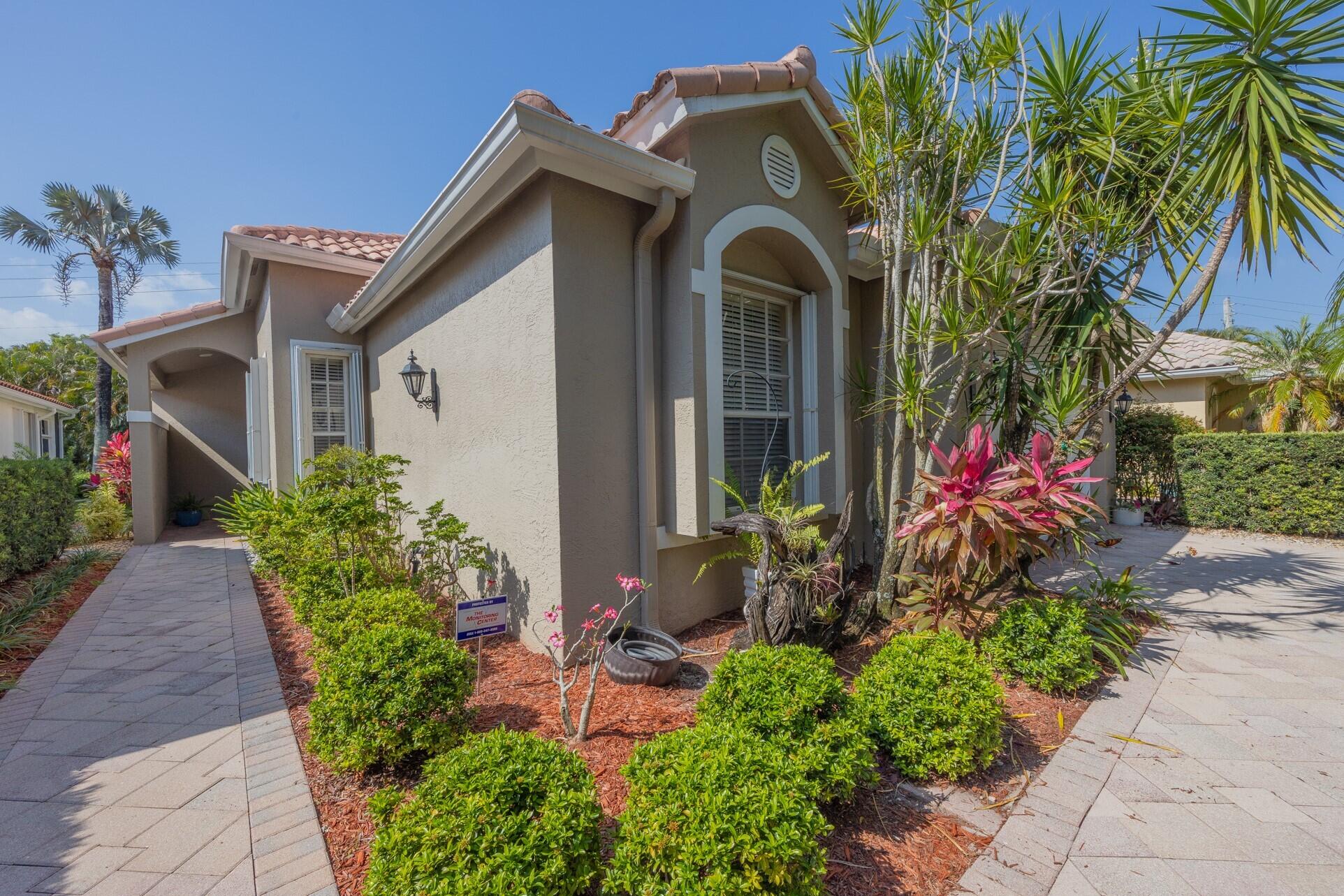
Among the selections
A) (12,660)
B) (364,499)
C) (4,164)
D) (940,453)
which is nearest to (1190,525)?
(940,453)

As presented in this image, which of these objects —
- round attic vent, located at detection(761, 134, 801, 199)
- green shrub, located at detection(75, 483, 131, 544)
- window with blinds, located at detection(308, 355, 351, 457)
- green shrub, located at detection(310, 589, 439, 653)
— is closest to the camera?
green shrub, located at detection(310, 589, 439, 653)

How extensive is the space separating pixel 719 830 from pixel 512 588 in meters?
3.59

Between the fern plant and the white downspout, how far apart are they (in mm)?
520

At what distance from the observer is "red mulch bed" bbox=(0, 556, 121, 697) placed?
4.70 metres

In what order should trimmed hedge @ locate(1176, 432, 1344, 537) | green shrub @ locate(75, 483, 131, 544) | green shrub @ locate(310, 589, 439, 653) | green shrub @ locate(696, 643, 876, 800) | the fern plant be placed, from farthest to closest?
green shrub @ locate(75, 483, 131, 544) < trimmed hedge @ locate(1176, 432, 1344, 537) < the fern plant < green shrub @ locate(310, 589, 439, 653) < green shrub @ locate(696, 643, 876, 800)

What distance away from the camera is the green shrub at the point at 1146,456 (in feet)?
38.6

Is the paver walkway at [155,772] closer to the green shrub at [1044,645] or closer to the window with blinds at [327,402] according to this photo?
the window with blinds at [327,402]

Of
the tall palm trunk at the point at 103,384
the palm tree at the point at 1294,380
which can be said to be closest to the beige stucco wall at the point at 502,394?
the palm tree at the point at 1294,380

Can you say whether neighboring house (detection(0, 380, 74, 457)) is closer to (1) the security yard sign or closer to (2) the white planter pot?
(1) the security yard sign

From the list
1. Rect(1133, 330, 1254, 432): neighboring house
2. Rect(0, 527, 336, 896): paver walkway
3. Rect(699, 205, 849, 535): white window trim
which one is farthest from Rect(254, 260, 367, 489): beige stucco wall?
Rect(1133, 330, 1254, 432): neighboring house

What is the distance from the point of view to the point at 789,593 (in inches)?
166

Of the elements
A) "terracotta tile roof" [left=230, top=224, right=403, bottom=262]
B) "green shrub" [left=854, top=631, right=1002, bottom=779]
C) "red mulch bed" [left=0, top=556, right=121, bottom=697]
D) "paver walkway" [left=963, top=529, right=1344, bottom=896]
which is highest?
"terracotta tile roof" [left=230, top=224, right=403, bottom=262]

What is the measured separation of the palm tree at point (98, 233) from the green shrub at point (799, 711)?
75.9ft

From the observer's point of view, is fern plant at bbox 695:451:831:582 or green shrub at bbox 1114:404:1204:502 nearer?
fern plant at bbox 695:451:831:582
